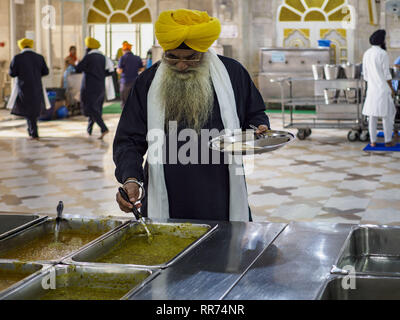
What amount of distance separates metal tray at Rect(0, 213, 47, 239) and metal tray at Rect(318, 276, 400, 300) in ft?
3.75

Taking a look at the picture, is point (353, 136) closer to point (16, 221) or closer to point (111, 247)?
point (16, 221)

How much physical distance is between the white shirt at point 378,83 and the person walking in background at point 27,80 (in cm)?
508

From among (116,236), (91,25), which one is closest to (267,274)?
(116,236)

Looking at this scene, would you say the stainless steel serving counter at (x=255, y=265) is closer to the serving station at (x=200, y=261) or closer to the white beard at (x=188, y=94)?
the serving station at (x=200, y=261)

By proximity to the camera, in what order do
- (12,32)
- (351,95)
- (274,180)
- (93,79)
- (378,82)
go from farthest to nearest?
(12,32) → (93,79) → (351,95) → (378,82) → (274,180)

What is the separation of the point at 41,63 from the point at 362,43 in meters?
8.66

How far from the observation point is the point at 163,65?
2969 mm

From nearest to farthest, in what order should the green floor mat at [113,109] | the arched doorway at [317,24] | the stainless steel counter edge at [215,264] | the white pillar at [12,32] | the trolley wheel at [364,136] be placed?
the stainless steel counter edge at [215,264]
the trolley wheel at [364,136]
the white pillar at [12,32]
the green floor mat at [113,109]
the arched doorway at [317,24]

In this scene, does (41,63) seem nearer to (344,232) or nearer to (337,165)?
(337,165)

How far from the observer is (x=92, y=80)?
439 inches

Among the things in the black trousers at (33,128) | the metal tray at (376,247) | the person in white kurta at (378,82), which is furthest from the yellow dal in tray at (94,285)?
the black trousers at (33,128)

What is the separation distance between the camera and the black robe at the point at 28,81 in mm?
10828

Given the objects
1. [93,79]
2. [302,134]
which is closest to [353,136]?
[302,134]

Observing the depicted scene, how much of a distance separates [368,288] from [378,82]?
7889 millimetres
